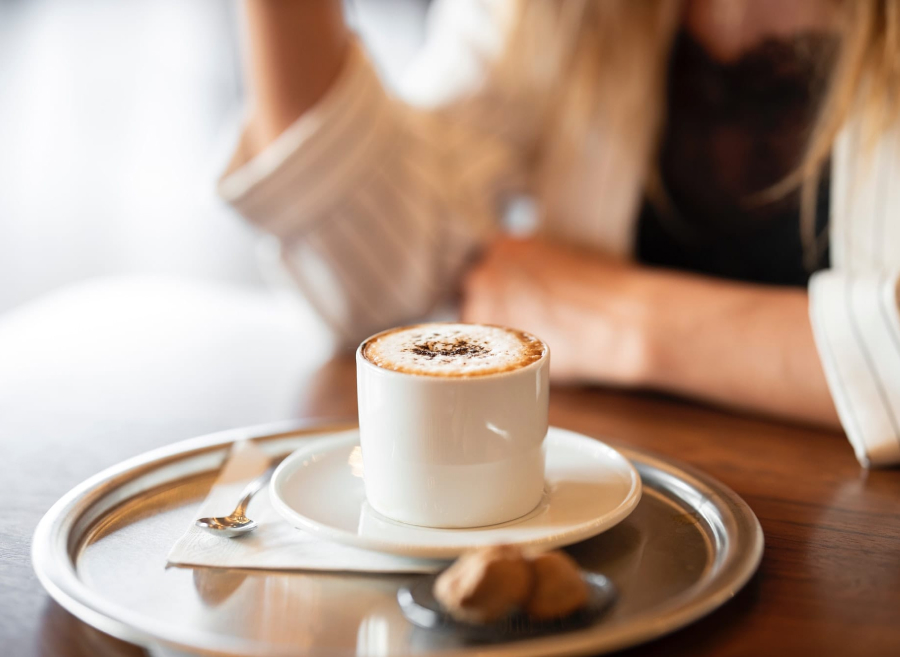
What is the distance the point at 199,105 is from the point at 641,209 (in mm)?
1745

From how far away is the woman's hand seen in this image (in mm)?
780

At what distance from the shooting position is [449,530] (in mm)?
428

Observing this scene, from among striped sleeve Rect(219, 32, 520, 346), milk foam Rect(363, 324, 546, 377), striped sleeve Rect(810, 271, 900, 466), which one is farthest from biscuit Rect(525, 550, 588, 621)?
striped sleeve Rect(219, 32, 520, 346)

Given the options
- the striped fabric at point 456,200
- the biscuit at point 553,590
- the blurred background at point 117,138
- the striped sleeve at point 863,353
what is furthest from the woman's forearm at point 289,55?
the blurred background at point 117,138

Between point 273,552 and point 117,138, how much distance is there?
229 cm

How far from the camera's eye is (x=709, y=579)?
0.37 metres

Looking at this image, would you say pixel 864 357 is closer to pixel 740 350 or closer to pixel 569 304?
pixel 740 350

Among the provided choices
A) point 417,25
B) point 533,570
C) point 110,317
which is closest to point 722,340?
point 533,570

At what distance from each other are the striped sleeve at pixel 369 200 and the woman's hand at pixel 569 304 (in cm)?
6

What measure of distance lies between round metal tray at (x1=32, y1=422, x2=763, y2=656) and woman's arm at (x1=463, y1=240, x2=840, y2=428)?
0.73 ft

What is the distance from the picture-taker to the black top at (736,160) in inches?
36.1

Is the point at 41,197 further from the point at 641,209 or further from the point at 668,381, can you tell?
the point at 668,381

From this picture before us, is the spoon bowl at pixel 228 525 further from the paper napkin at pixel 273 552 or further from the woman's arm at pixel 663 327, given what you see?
the woman's arm at pixel 663 327

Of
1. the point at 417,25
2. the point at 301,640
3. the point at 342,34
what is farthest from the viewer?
the point at 417,25
